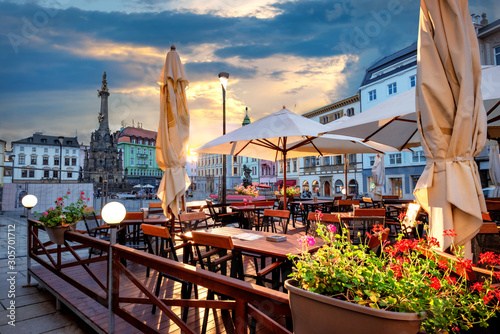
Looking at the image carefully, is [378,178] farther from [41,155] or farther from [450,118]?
[41,155]

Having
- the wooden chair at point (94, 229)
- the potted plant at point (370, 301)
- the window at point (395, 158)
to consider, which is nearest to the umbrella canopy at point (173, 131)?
the wooden chair at point (94, 229)

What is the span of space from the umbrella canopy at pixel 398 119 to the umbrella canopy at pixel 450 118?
1.41 metres

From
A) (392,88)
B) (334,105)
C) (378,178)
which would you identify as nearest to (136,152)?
(334,105)

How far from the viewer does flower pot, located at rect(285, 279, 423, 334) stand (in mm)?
1098

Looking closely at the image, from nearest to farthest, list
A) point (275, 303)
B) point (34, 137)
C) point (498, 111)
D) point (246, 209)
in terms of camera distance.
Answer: point (275, 303) → point (498, 111) → point (246, 209) → point (34, 137)

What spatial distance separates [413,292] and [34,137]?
295 ft

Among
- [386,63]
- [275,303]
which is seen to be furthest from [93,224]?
[386,63]

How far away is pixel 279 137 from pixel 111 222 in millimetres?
5218

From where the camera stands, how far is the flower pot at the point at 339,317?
3.60 ft

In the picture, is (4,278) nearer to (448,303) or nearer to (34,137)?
(448,303)

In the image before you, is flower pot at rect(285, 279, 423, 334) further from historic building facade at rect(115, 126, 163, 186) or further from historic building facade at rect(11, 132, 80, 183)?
historic building facade at rect(115, 126, 163, 186)

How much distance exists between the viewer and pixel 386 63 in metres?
32.8

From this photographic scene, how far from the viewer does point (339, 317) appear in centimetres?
121

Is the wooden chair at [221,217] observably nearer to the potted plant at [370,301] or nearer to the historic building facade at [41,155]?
the potted plant at [370,301]
